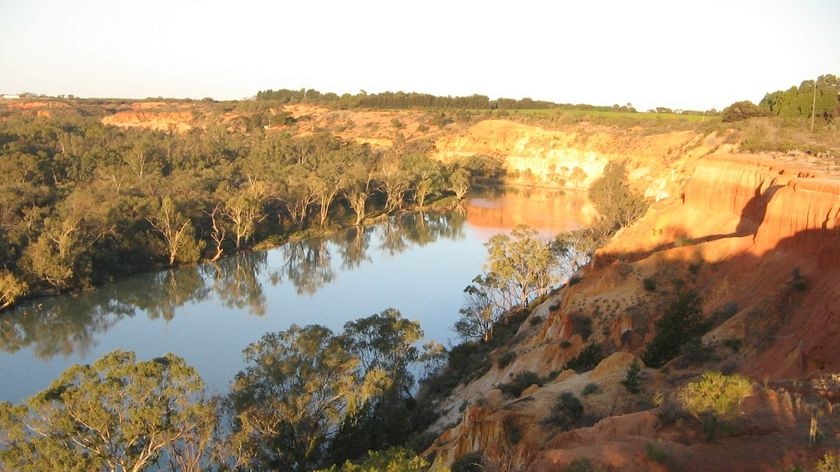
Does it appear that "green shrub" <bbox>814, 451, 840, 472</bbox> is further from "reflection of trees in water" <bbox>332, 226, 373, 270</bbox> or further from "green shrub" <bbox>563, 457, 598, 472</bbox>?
"reflection of trees in water" <bbox>332, 226, 373, 270</bbox>

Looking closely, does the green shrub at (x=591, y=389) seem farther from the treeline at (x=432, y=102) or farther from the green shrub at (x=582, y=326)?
the treeline at (x=432, y=102)

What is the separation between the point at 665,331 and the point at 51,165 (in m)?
58.8

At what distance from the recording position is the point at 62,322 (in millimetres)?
33375

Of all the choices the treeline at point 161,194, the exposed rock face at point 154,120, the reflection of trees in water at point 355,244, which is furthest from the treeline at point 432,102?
the reflection of trees in water at point 355,244

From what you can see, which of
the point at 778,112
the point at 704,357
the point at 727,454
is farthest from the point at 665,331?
the point at 778,112

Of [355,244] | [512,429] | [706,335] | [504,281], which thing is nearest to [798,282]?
[706,335]

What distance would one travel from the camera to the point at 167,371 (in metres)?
15.2

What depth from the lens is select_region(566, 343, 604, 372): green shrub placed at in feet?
61.4

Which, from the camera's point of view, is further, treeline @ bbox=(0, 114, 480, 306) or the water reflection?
the water reflection

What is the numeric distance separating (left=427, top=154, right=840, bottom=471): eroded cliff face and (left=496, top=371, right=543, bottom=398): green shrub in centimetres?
56

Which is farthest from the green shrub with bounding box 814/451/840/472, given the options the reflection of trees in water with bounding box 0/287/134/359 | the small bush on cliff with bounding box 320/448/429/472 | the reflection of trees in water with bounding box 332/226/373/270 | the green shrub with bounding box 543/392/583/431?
the reflection of trees in water with bounding box 332/226/373/270

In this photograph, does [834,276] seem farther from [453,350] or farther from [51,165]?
[51,165]

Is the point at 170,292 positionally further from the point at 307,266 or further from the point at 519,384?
the point at 519,384

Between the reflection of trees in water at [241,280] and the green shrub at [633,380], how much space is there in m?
24.6
